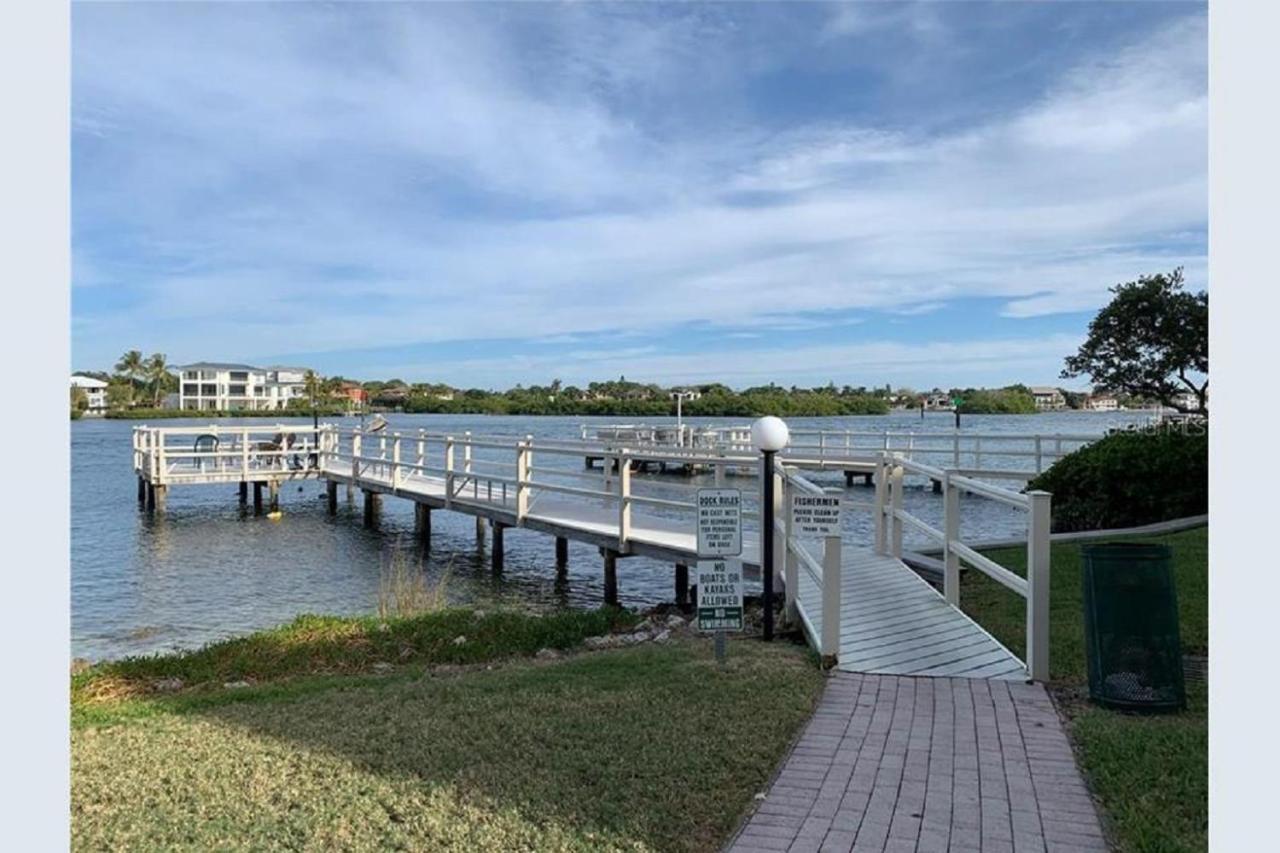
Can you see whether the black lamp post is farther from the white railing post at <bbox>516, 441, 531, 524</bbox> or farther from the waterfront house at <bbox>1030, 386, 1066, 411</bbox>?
the waterfront house at <bbox>1030, 386, 1066, 411</bbox>

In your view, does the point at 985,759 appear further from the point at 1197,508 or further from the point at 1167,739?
the point at 1197,508

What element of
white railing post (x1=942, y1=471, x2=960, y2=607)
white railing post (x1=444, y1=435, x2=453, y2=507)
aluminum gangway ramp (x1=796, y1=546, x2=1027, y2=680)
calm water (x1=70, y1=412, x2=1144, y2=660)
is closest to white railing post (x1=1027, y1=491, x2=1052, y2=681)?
aluminum gangway ramp (x1=796, y1=546, x2=1027, y2=680)

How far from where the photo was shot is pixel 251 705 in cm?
648

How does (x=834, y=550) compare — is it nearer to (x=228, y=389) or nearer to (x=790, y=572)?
(x=790, y=572)

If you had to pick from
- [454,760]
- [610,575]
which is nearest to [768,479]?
[454,760]

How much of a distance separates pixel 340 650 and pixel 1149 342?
63.6 ft

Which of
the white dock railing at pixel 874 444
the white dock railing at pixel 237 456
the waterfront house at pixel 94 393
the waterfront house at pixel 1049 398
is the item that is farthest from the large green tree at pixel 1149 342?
the waterfront house at pixel 94 393

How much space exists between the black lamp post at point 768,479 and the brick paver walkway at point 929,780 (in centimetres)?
179

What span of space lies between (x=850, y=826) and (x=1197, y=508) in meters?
12.3

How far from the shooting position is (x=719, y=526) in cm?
712

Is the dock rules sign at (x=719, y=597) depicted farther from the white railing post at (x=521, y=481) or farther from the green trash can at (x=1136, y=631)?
the white railing post at (x=521, y=481)

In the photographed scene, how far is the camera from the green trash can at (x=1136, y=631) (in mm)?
5508

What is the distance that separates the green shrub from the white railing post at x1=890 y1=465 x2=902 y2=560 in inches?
198

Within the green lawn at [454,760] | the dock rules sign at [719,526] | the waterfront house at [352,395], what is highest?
the waterfront house at [352,395]
